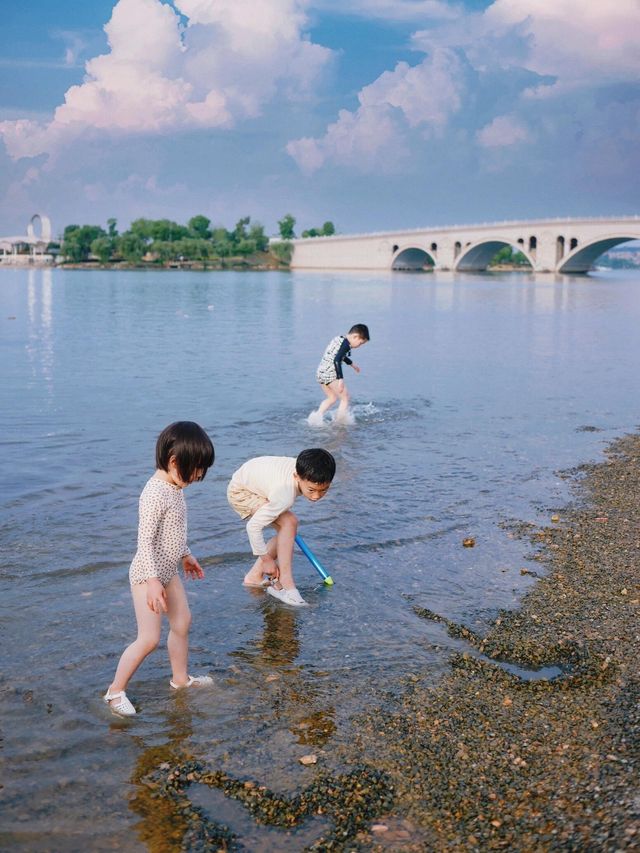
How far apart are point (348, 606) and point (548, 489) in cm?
418

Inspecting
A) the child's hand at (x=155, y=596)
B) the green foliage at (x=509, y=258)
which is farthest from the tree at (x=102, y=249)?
the child's hand at (x=155, y=596)

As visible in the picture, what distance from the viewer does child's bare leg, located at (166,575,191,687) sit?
15.8ft

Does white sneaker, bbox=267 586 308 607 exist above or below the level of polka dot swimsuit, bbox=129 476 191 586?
below

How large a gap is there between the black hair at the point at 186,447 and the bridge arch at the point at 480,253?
10490 cm

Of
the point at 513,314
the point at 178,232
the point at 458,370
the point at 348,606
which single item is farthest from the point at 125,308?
the point at 178,232

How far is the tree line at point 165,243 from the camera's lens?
147 meters

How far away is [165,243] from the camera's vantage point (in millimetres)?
147875

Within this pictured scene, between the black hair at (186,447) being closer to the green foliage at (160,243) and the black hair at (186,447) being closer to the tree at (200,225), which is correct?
the green foliage at (160,243)

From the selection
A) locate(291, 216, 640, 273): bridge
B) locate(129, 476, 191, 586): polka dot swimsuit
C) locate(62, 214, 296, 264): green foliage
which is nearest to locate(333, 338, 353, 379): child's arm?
locate(129, 476, 191, 586): polka dot swimsuit

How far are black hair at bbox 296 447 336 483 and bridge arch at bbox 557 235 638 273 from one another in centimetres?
9069

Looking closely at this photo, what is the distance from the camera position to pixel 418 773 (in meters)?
4.11

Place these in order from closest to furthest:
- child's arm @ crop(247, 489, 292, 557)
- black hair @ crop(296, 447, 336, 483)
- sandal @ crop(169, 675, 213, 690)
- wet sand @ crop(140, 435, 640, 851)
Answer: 1. wet sand @ crop(140, 435, 640, 851)
2. sandal @ crop(169, 675, 213, 690)
3. black hair @ crop(296, 447, 336, 483)
4. child's arm @ crop(247, 489, 292, 557)

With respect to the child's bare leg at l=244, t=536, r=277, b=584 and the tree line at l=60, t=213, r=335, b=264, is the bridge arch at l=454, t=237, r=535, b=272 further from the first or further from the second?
the child's bare leg at l=244, t=536, r=277, b=584

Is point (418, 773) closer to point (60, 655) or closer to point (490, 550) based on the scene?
point (60, 655)
